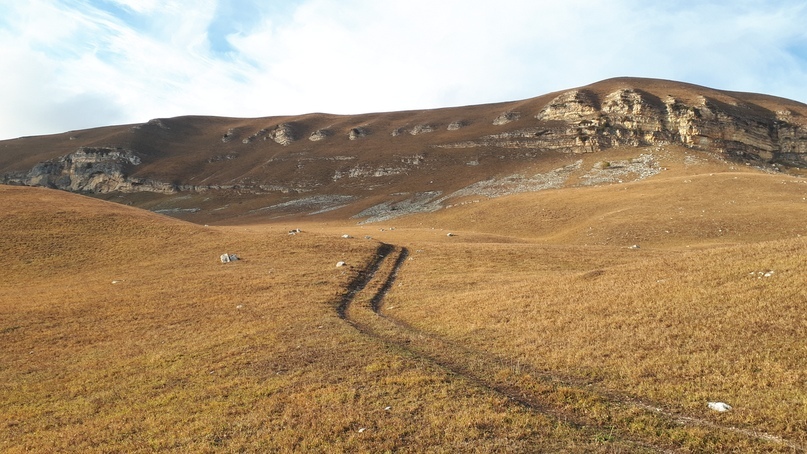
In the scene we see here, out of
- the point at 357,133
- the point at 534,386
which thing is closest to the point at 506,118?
the point at 357,133

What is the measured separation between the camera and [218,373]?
1627 cm

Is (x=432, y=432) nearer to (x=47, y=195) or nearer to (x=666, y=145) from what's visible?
(x=47, y=195)

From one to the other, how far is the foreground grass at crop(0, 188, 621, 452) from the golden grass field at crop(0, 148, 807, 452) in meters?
0.09

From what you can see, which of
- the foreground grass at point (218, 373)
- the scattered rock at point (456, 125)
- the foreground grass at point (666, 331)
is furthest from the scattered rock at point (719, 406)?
the scattered rock at point (456, 125)

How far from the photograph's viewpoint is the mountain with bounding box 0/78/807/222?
9925 centimetres

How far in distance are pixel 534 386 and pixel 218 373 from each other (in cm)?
1070

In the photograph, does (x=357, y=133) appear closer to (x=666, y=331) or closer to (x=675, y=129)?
(x=675, y=129)

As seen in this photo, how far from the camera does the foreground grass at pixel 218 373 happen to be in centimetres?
1027

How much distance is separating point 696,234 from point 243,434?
49.3 metres

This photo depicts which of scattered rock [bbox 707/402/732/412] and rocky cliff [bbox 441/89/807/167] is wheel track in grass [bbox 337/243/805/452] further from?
rocky cliff [bbox 441/89/807/167]

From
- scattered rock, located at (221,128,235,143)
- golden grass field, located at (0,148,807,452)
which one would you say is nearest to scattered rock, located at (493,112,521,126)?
golden grass field, located at (0,148,807,452)

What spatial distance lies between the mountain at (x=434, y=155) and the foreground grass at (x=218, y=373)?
56.0 meters

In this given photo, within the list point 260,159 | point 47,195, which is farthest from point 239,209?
point 47,195

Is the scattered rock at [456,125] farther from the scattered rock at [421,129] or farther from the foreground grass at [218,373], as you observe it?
the foreground grass at [218,373]
